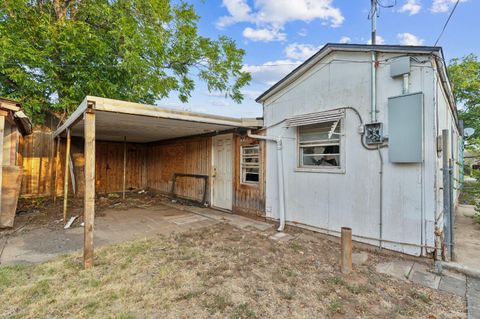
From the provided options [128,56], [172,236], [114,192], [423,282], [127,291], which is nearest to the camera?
[127,291]

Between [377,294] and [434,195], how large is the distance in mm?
1747

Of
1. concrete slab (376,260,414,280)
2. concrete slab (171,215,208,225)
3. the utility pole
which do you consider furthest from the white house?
concrete slab (171,215,208,225)

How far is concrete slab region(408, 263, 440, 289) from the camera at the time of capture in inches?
111

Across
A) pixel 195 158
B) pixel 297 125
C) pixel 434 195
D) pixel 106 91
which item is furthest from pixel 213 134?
pixel 434 195

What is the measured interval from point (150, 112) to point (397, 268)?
442 cm

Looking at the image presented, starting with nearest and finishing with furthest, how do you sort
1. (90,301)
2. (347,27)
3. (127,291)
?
1. (90,301)
2. (127,291)
3. (347,27)

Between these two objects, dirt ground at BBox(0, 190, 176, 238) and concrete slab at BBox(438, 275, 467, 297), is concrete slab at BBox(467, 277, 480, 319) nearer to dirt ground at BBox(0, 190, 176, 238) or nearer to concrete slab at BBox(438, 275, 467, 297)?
concrete slab at BBox(438, 275, 467, 297)

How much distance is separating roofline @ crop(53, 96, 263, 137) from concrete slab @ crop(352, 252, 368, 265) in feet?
11.1

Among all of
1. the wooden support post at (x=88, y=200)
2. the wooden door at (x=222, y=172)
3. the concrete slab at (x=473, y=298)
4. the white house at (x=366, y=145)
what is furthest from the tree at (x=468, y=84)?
the wooden support post at (x=88, y=200)

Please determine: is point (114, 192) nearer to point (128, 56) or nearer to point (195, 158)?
point (195, 158)

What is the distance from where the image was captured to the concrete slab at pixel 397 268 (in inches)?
120

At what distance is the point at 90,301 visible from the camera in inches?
93.7

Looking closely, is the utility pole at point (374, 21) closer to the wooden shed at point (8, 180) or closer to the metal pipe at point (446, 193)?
the metal pipe at point (446, 193)

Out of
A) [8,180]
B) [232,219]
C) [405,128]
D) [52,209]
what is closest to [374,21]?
[405,128]
